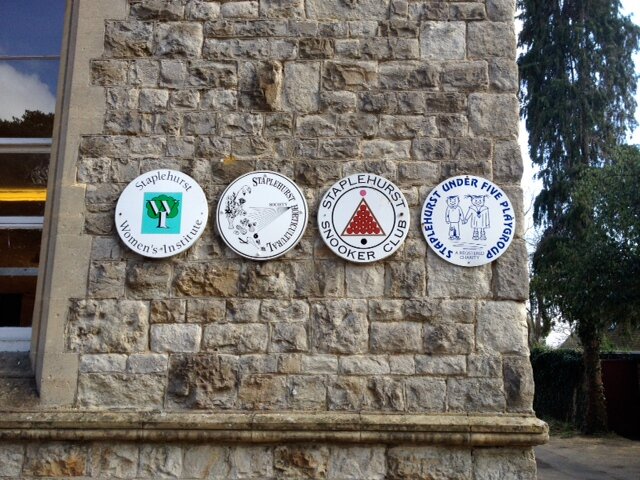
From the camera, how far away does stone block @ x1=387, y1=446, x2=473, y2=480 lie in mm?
3842

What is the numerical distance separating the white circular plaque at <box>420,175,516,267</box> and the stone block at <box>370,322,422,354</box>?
19.7 inches

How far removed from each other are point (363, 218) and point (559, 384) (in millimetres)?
15643

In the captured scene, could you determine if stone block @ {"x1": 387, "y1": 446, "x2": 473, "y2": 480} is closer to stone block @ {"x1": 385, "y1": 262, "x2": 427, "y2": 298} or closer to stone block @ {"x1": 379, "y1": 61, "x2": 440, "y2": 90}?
stone block @ {"x1": 385, "y1": 262, "x2": 427, "y2": 298}

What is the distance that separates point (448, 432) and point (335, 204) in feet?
5.02

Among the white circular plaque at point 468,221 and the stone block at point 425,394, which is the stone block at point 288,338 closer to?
the stone block at point 425,394

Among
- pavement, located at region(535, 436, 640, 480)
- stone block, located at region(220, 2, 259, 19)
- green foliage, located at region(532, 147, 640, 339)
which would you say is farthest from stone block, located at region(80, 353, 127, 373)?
green foliage, located at region(532, 147, 640, 339)

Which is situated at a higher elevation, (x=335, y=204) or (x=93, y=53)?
(x=93, y=53)

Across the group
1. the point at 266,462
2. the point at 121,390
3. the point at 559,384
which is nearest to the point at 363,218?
the point at 266,462

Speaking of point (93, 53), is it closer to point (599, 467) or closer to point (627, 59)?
A: point (599, 467)

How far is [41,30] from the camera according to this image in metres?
4.96

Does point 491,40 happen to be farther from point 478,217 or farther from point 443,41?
point 478,217

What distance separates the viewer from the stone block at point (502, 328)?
4.03 m

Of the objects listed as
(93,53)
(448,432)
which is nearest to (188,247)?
(93,53)

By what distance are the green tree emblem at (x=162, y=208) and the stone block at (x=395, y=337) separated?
4.76 ft
